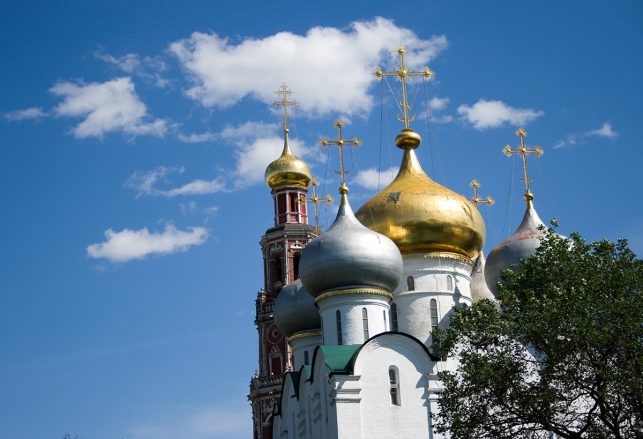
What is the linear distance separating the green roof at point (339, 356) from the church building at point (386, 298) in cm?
3

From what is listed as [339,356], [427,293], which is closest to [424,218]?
[427,293]

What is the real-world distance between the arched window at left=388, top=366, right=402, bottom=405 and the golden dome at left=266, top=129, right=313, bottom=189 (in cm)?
2031

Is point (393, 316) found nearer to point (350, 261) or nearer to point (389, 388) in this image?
point (350, 261)

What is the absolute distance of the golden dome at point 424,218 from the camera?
105 ft

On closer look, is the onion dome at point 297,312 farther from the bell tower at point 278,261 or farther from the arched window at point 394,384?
the bell tower at point 278,261

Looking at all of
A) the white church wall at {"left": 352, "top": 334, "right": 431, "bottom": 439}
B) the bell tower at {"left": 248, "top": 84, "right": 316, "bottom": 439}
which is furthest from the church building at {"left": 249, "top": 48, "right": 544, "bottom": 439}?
the bell tower at {"left": 248, "top": 84, "right": 316, "bottom": 439}

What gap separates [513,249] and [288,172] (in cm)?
1568

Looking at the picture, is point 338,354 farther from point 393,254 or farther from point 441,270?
point 441,270

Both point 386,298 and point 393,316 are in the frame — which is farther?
point 393,316

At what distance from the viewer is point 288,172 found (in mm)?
47281

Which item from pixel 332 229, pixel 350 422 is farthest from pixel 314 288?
pixel 350 422

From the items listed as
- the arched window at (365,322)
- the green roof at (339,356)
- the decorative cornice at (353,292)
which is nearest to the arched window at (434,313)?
the decorative cornice at (353,292)

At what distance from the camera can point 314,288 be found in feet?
97.6

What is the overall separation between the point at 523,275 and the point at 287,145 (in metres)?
28.2
